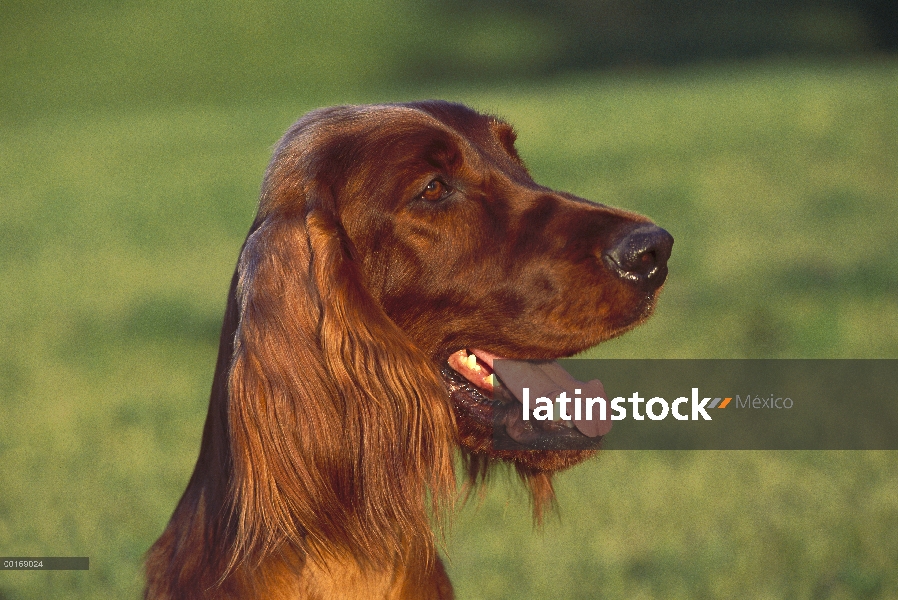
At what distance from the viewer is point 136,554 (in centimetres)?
510

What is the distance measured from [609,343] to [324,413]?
5525mm

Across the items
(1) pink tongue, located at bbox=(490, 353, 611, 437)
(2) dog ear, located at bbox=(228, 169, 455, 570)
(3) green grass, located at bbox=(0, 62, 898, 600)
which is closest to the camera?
(2) dog ear, located at bbox=(228, 169, 455, 570)

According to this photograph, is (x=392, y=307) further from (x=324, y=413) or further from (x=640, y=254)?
(x=640, y=254)

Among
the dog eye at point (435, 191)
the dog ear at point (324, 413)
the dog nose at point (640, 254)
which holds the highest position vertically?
the dog eye at point (435, 191)

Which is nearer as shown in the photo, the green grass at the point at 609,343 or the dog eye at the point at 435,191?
the dog eye at the point at 435,191

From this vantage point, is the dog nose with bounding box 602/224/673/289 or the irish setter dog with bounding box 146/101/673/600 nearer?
the irish setter dog with bounding box 146/101/673/600

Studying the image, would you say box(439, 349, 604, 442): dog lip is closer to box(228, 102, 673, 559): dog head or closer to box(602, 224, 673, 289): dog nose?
box(228, 102, 673, 559): dog head

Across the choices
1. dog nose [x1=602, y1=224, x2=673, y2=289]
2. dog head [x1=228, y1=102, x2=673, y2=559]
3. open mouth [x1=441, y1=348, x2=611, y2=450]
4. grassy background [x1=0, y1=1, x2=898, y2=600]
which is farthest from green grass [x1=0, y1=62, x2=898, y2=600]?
dog nose [x1=602, y1=224, x2=673, y2=289]

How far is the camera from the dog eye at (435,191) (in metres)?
2.76

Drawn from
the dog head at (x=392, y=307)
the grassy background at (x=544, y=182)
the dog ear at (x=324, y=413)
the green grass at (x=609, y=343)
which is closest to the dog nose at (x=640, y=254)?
the dog head at (x=392, y=307)

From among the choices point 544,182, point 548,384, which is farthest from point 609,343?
point 544,182

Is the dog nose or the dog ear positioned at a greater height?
the dog nose

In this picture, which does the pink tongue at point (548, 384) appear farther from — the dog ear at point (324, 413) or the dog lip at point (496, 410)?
the dog ear at point (324, 413)

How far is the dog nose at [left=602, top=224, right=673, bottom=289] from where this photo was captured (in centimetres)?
268
